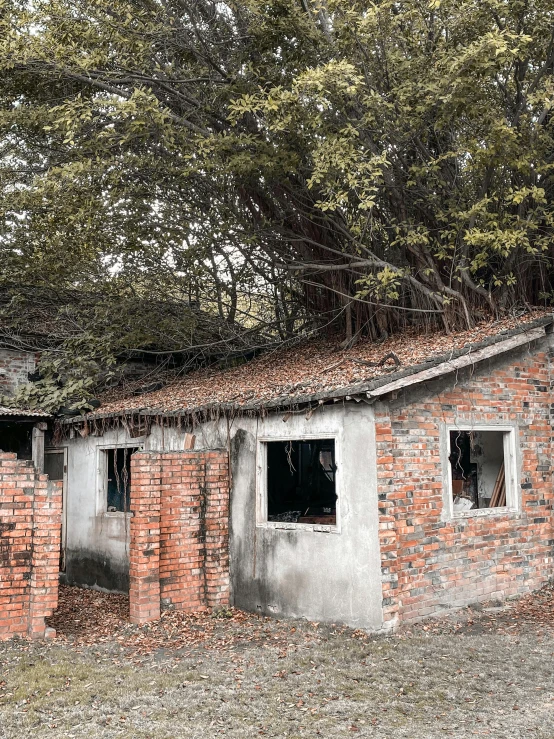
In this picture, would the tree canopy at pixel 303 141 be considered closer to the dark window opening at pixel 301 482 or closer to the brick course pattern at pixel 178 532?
the dark window opening at pixel 301 482

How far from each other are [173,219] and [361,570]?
25.5 feet

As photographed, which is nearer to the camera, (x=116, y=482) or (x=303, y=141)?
(x=303, y=141)

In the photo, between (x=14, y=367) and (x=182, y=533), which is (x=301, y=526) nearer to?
(x=182, y=533)

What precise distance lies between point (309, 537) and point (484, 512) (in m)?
2.54

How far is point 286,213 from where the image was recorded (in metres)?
12.7

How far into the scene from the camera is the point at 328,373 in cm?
990

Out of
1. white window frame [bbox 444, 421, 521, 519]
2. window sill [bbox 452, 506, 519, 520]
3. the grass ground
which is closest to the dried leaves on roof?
white window frame [bbox 444, 421, 521, 519]

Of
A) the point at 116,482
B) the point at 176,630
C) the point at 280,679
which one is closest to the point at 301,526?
the point at 176,630

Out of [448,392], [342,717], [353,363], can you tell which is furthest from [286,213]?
[342,717]

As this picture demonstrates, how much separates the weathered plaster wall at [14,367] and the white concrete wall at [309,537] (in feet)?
14.0

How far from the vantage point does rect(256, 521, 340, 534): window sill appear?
27.9 feet

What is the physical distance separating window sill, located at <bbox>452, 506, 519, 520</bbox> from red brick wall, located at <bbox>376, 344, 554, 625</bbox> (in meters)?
0.04

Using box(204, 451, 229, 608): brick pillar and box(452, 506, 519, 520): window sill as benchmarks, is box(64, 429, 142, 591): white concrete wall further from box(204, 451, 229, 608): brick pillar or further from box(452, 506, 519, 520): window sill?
box(452, 506, 519, 520): window sill

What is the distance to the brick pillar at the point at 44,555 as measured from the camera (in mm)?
8148
